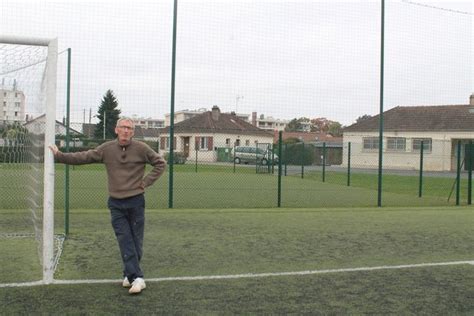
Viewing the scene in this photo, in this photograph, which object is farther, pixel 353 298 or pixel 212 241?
pixel 212 241

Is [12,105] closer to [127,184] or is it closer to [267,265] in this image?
[127,184]

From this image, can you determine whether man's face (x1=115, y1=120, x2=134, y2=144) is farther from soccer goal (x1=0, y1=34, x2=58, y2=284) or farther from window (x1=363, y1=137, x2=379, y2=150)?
window (x1=363, y1=137, x2=379, y2=150)

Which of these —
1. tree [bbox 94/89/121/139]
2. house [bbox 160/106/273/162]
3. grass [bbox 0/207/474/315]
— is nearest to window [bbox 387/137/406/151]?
house [bbox 160/106/273/162]

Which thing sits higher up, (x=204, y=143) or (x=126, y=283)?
(x=204, y=143)

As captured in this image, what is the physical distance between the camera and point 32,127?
731 cm

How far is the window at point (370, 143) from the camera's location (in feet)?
132

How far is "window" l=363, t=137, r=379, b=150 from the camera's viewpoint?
40362mm

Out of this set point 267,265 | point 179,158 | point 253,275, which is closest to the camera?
point 253,275

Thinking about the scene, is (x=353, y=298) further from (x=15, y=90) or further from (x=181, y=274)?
(x=15, y=90)

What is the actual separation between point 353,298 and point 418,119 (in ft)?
140

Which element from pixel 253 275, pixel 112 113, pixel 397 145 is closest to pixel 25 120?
pixel 253 275

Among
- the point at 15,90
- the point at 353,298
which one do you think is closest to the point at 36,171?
the point at 15,90

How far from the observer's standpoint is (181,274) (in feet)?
19.9

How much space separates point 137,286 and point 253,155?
20.8 metres
